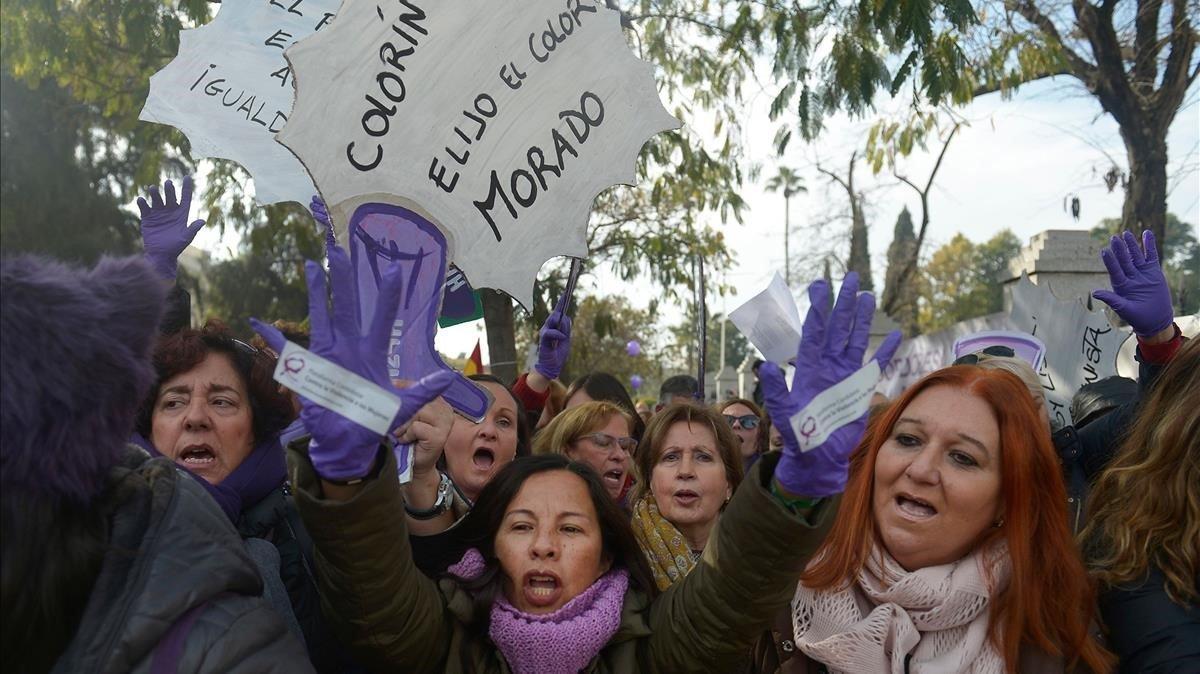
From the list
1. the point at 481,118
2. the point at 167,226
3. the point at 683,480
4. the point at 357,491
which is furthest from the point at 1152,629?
the point at 167,226

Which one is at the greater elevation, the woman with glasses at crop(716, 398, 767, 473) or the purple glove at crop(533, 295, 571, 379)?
the purple glove at crop(533, 295, 571, 379)

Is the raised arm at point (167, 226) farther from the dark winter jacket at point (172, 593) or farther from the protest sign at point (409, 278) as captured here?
the dark winter jacket at point (172, 593)

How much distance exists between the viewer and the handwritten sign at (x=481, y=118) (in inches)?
86.3

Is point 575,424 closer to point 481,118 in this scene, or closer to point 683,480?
point 683,480

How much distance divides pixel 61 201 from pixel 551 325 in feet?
71.0

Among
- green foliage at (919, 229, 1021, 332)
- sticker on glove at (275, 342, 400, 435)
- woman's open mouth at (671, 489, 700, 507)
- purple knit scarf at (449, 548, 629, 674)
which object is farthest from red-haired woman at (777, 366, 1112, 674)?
green foliage at (919, 229, 1021, 332)

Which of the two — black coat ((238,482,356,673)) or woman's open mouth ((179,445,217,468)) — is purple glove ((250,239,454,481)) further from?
woman's open mouth ((179,445,217,468))

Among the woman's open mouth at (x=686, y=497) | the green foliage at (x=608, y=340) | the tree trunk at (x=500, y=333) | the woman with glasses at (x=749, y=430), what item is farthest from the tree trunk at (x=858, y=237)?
the woman's open mouth at (x=686, y=497)

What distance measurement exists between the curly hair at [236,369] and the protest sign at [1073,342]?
328 centimetres

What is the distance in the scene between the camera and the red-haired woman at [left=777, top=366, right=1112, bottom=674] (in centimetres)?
217

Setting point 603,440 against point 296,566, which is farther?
point 603,440

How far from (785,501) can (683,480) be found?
4.77 feet

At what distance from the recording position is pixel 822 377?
5.91 feet

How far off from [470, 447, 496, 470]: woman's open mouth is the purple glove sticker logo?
73.9 inches
